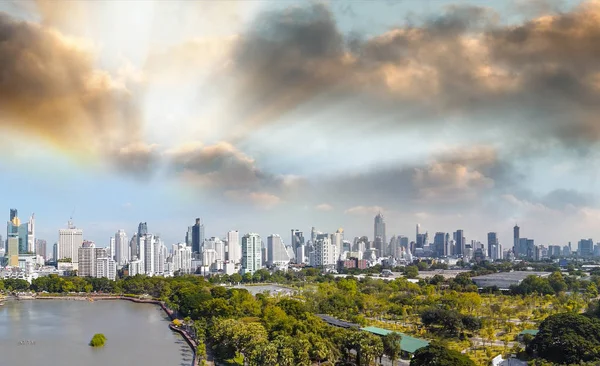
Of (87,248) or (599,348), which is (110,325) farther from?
(87,248)

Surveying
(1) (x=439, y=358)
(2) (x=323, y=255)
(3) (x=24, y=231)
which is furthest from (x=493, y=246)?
(1) (x=439, y=358)

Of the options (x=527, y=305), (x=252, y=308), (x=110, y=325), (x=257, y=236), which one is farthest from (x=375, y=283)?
(x=257, y=236)

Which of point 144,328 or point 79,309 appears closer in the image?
point 144,328

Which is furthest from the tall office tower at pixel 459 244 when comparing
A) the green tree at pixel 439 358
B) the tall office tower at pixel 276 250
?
the green tree at pixel 439 358

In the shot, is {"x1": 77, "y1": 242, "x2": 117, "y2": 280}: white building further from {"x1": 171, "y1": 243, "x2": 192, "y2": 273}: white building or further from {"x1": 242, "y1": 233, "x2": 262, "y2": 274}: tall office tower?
{"x1": 242, "y1": 233, "x2": 262, "y2": 274}: tall office tower

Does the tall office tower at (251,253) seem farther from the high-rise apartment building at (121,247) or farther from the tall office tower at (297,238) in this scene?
the tall office tower at (297,238)
